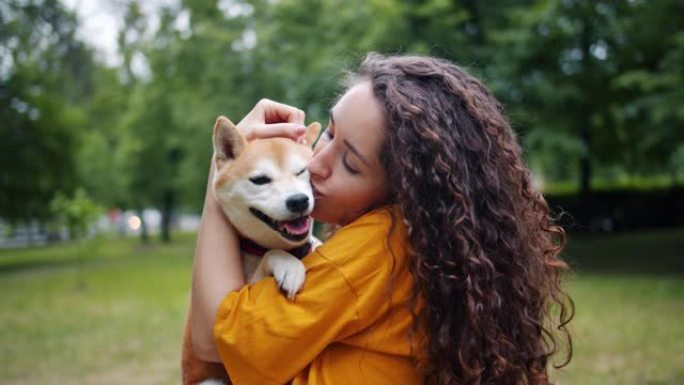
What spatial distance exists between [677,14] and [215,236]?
38.8ft

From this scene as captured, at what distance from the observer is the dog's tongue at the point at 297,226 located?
2.15 metres

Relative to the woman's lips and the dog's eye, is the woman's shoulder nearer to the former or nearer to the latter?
the woman's lips

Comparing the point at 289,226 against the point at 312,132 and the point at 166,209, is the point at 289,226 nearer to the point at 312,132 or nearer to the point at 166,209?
the point at 312,132

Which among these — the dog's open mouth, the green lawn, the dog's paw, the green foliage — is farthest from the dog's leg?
the green foliage

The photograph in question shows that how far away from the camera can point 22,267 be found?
21.5 metres

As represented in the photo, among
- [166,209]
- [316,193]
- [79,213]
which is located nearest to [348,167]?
[316,193]

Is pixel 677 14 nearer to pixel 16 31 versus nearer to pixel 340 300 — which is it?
pixel 340 300

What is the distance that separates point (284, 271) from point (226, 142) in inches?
24.7

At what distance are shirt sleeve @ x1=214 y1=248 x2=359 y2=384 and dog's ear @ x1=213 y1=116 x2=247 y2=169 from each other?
679 millimetres

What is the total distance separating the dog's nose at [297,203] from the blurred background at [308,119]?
1.86 feet

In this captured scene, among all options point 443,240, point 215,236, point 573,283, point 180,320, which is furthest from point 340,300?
point 573,283

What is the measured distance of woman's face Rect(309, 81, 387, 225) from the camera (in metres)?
1.92

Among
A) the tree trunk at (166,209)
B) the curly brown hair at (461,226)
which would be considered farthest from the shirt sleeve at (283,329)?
the tree trunk at (166,209)

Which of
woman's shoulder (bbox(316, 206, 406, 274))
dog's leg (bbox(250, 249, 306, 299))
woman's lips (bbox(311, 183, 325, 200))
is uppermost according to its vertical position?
woman's lips (bbox(311, 183, 325, 200))
